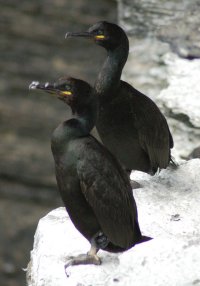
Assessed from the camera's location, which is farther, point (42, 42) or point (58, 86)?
point (42, 42)

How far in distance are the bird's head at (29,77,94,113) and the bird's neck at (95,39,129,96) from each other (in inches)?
35.1

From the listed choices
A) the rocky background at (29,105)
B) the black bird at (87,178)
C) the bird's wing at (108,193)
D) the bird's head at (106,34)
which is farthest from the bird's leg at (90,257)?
the rocky background at (29,105)

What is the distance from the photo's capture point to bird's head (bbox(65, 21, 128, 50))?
17.2ft

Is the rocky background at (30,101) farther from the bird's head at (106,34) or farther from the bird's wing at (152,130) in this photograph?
the bird's head at (106,34)

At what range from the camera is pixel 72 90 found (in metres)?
4.39

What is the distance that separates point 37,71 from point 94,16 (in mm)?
759

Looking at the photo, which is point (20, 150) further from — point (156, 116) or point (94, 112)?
point (94, 112)

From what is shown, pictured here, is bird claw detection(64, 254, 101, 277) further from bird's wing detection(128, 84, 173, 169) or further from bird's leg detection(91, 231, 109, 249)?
bird's wing detection(128, 84, 173, 169)

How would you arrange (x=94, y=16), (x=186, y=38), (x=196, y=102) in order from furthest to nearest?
1. (x=94, y=16)
2. (x=186, y=38)
3. (x=196, y=102)

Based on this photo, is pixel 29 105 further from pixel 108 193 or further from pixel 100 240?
pixel 108 193

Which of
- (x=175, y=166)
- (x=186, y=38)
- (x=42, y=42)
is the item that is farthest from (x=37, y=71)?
(x=175, y=166)

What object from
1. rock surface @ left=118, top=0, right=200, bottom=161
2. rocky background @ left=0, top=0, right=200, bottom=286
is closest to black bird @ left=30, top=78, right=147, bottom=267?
rock surface @ left=118, top=0, right=200, bottom=161

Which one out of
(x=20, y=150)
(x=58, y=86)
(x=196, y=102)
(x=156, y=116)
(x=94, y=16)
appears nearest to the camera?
(x=58, y=86)

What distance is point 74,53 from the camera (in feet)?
30.3
